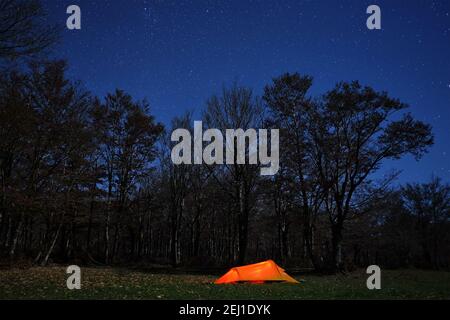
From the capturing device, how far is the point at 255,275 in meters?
16.6

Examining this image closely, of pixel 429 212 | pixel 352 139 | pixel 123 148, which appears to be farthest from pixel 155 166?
pixel 429 212

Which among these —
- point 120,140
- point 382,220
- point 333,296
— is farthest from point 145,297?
point 382,220

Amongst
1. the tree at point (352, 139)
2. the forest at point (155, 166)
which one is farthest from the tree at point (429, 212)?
the tree at point (352, 139)

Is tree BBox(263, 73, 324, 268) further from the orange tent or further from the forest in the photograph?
the orange tent

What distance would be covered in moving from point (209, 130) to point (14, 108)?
15093mm

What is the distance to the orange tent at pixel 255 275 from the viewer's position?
1634 cm

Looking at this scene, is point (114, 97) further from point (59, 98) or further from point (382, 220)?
point (382, 220)

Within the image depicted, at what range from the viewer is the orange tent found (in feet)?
53.6

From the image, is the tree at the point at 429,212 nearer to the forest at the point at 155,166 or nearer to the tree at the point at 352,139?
the forest at the point at 155,166

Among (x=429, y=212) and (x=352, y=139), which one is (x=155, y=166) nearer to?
(x=352, y=139)

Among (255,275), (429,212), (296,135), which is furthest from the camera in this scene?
(429,212)

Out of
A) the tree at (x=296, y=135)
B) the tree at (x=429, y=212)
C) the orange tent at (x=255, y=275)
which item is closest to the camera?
the orange tent at (x=255, y=275)

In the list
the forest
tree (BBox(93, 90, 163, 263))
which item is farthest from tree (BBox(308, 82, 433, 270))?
tree (BBox(93, 90, 163, 263))
